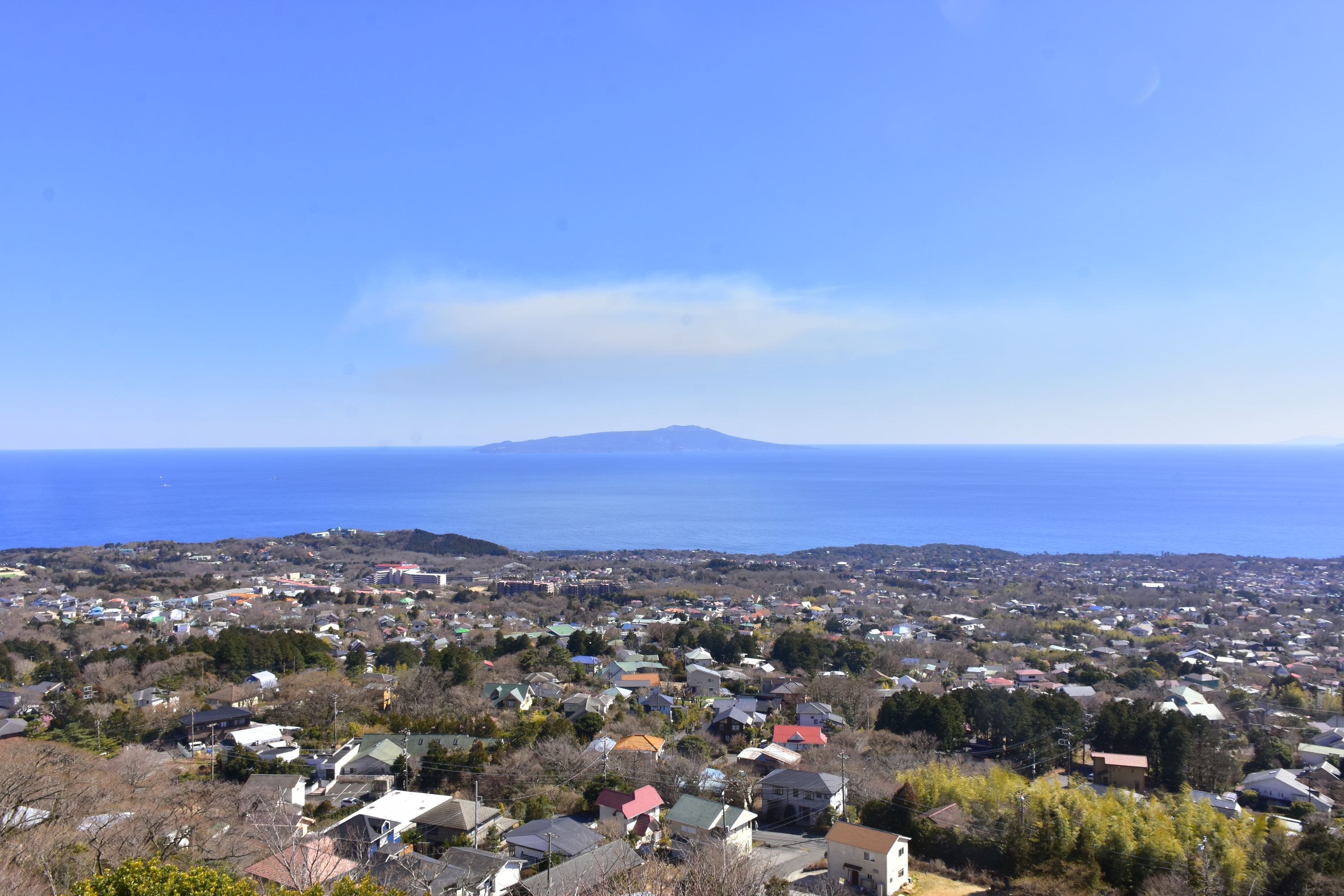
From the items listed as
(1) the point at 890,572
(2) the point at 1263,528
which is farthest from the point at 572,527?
(2) the point at 1263,528

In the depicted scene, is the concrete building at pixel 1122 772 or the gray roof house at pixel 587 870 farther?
the concrete building at pixel 1122 772

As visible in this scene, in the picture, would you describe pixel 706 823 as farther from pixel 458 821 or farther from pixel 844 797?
pixel 458 821

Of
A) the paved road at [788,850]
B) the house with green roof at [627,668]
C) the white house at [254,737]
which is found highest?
the white house at [254,737]

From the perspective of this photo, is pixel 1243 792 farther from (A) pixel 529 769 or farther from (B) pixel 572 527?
(B) pixel 572 527

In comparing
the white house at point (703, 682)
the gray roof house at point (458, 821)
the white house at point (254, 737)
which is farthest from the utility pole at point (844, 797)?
the white house at point (254, 737)

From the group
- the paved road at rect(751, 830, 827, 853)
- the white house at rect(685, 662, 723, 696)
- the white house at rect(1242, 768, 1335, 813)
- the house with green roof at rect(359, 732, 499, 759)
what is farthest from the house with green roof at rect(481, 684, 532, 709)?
the white house at rect(1242, 768, 1335, 813)

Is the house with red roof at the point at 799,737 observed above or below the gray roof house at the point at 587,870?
below

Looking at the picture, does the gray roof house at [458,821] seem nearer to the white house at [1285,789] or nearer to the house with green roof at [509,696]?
the house with green roof at [509,696]

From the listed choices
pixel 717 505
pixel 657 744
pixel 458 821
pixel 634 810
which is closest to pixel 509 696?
pixel 657 744
